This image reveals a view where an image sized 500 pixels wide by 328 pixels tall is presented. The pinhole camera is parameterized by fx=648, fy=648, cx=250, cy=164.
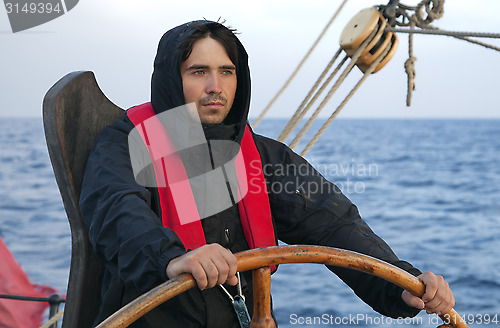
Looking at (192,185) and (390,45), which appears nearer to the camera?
(192,185)

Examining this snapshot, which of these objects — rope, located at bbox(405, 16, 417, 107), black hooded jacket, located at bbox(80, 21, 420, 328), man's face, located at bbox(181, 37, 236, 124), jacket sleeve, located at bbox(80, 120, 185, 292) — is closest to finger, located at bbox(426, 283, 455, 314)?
black hooded jacket, located at bbox(80, 21, 420, 328)

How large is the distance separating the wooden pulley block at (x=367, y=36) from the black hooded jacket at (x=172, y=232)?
110 centimetres

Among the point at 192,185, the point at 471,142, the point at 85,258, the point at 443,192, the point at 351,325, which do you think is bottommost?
the point at 471,142

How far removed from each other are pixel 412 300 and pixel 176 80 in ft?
2.58

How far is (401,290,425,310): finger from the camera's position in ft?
4.91

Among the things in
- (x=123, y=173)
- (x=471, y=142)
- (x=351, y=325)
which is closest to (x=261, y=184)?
(x=123, y=173)

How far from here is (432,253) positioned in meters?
12.1

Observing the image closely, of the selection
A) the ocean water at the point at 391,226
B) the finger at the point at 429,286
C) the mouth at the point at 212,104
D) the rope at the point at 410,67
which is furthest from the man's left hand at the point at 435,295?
the ocean water at the point at 391,226

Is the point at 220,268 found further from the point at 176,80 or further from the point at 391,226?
the point at 391,226

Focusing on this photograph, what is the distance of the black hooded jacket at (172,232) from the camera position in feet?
4.41

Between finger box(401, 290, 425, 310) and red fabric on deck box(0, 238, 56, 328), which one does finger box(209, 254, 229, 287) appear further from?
red fabric on deck box(0, 238, 56, 328)

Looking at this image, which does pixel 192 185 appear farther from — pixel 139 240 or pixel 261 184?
pixel 139 240

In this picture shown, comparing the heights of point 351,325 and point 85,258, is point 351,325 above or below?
below

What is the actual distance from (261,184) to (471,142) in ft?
145
